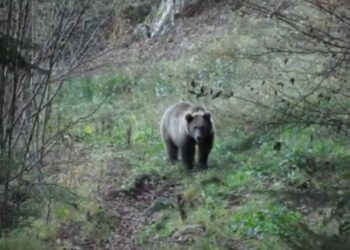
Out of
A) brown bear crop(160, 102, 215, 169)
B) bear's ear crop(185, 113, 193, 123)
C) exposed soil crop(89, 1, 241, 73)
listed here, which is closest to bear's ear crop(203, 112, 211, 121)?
brown bear crop(160, 102, 215, 169)

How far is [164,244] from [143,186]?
2871mm

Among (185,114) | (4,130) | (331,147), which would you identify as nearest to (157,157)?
(185,114)

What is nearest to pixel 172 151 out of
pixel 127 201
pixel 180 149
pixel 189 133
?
pixel 180 149

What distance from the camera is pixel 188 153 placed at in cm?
1317

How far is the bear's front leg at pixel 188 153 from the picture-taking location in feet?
42.9

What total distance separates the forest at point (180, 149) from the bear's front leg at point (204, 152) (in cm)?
6

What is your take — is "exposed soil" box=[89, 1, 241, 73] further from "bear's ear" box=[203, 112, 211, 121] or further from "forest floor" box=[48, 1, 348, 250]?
"bear's ear" box=[203, 112, 211, 121]

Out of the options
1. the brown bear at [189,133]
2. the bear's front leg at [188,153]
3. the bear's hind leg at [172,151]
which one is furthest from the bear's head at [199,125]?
the bear's hind leg at [172,151]

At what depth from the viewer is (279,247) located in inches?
334

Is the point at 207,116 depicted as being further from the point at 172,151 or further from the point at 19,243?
the point at 19,243

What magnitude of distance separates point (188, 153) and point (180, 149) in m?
0.30

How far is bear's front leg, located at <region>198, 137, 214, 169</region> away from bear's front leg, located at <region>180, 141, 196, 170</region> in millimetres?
276

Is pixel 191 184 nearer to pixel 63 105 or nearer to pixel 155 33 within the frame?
pixel 63 105

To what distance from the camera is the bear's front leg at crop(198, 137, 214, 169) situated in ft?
42.1
